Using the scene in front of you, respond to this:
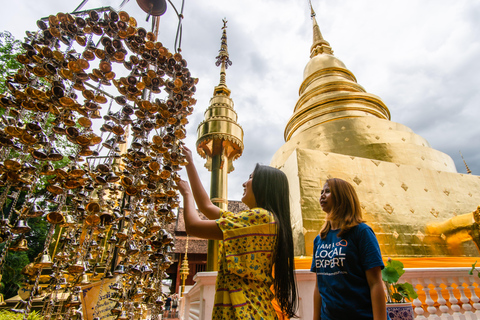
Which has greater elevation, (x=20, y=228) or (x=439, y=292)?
(x=20, y=228)

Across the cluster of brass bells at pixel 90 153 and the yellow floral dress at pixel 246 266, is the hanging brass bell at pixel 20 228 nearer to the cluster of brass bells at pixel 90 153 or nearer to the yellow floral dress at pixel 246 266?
the cluster of brass bells at pixel 90 153

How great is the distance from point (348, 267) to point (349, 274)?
0.04 metres

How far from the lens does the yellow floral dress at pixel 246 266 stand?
3.67 ft

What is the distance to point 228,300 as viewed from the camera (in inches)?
45.1

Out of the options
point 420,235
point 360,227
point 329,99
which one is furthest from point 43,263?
point 329,99

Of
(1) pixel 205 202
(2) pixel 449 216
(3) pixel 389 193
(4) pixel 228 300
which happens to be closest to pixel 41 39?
(1) pixel 205 202

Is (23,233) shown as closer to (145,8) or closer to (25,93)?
(25,93)

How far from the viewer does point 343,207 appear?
1710 millimetres

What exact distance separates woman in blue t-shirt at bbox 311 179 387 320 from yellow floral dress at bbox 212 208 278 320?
49cm

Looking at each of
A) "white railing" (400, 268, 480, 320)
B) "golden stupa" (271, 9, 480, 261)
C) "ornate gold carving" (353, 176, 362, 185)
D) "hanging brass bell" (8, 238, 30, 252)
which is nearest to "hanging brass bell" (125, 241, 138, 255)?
"hanging brass bell" (8, 238, 30, 252)

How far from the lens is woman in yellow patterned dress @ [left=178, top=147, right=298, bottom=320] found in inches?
44.9

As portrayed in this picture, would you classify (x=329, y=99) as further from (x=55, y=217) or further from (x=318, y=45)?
(x=55, y=217)

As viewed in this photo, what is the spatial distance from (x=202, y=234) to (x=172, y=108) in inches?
25.6

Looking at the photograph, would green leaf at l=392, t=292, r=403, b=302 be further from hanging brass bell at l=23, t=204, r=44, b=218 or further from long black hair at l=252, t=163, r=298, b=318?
hanging brass bell at l=23, t=204, r=44, b=218
